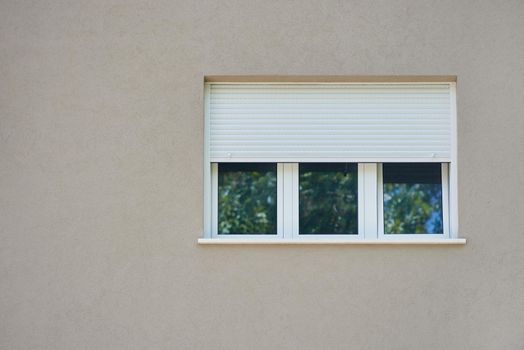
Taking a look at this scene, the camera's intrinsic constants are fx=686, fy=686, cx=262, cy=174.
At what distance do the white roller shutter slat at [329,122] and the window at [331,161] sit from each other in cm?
1

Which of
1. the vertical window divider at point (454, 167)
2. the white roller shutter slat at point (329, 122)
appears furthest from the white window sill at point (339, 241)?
the white roller shutter slat at point (329, 122)

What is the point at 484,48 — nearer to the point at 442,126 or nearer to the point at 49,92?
the point at 442,126

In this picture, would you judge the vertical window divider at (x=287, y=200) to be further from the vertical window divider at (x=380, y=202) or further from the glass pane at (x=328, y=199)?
the vertical window divider at (x=380, y=202)

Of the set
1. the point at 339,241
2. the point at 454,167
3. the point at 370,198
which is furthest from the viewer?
the point at 370,198

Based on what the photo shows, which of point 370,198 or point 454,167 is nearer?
point 454,167

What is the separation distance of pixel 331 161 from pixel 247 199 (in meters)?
0.94

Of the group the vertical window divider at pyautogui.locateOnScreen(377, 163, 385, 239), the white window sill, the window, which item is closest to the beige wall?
the white window sill

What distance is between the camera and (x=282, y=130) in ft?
22.7

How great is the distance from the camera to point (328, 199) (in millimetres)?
6984

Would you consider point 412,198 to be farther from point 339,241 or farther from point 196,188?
point 196,188

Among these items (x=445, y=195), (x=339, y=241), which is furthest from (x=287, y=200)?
(x=445, y=195)

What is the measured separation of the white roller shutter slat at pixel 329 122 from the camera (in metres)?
6.88

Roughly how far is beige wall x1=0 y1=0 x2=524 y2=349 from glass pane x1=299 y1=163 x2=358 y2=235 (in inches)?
13.5

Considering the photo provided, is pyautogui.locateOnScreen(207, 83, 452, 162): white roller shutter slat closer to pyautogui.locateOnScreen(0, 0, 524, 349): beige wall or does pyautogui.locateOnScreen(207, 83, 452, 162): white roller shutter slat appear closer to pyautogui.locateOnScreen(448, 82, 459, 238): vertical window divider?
pyautogui.locateOnScreen(448, 82, 459, 238): vertical window divider
